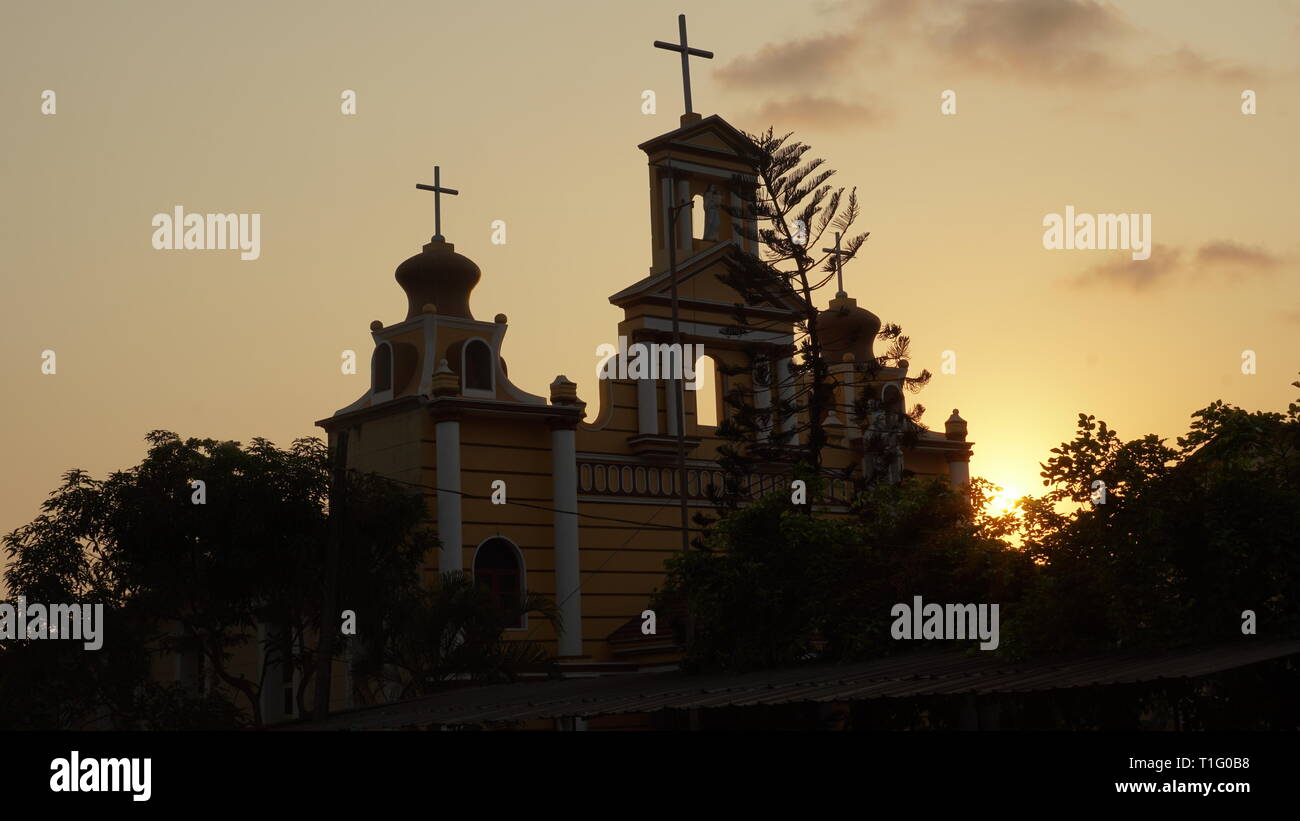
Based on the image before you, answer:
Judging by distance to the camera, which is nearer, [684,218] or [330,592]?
[330,592]

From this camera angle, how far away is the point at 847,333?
42.9 meters

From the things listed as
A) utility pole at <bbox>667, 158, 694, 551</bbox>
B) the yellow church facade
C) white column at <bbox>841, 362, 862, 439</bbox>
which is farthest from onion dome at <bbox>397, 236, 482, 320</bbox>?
white column at <bbox>841, 362, 862, 439</bbox>

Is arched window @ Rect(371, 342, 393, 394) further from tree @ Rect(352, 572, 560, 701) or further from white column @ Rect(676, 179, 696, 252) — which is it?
white column @ Rect(676, 179, 696, 252)

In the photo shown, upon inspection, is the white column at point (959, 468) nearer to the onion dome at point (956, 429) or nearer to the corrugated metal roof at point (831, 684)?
the onion dome at point (956, 429)

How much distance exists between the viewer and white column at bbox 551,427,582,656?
34.4m

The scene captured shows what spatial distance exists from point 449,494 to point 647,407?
518cm

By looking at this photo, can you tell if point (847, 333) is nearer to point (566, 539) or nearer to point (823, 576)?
point (566, 539)
